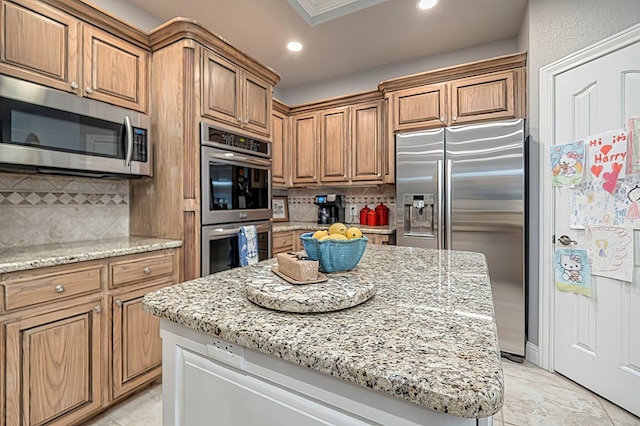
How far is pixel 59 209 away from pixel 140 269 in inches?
29.0

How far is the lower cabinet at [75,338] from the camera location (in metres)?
1.37

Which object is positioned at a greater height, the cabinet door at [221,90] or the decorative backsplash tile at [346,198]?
the cabinet door at [221,90]

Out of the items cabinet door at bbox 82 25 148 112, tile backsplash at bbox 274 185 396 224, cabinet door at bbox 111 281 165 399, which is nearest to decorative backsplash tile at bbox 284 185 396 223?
tile backsplash at bbox 274 185 396 224

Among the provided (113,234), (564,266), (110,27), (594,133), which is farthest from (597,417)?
(110,27)

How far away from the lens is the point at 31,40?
162cm

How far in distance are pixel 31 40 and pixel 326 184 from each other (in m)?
2.65

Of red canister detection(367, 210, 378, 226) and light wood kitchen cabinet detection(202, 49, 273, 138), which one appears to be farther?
red canister detection(367, 210, 378, 226)

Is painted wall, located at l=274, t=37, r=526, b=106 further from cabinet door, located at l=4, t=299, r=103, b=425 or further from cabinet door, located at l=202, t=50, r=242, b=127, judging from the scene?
cabinet door, located at l=4, t=299, r=103, b=425

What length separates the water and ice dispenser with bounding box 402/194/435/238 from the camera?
2732mm

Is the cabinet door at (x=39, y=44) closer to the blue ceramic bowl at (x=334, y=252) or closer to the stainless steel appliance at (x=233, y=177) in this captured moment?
the stainless steel appliance at (x=233, y=177)

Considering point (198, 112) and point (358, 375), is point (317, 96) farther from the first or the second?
point (358, 375)

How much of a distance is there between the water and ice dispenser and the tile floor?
124 cm

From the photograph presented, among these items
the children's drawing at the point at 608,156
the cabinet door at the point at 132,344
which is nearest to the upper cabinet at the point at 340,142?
the children's drawing at the point at 608,156

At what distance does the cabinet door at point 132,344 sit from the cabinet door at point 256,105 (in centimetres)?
149
